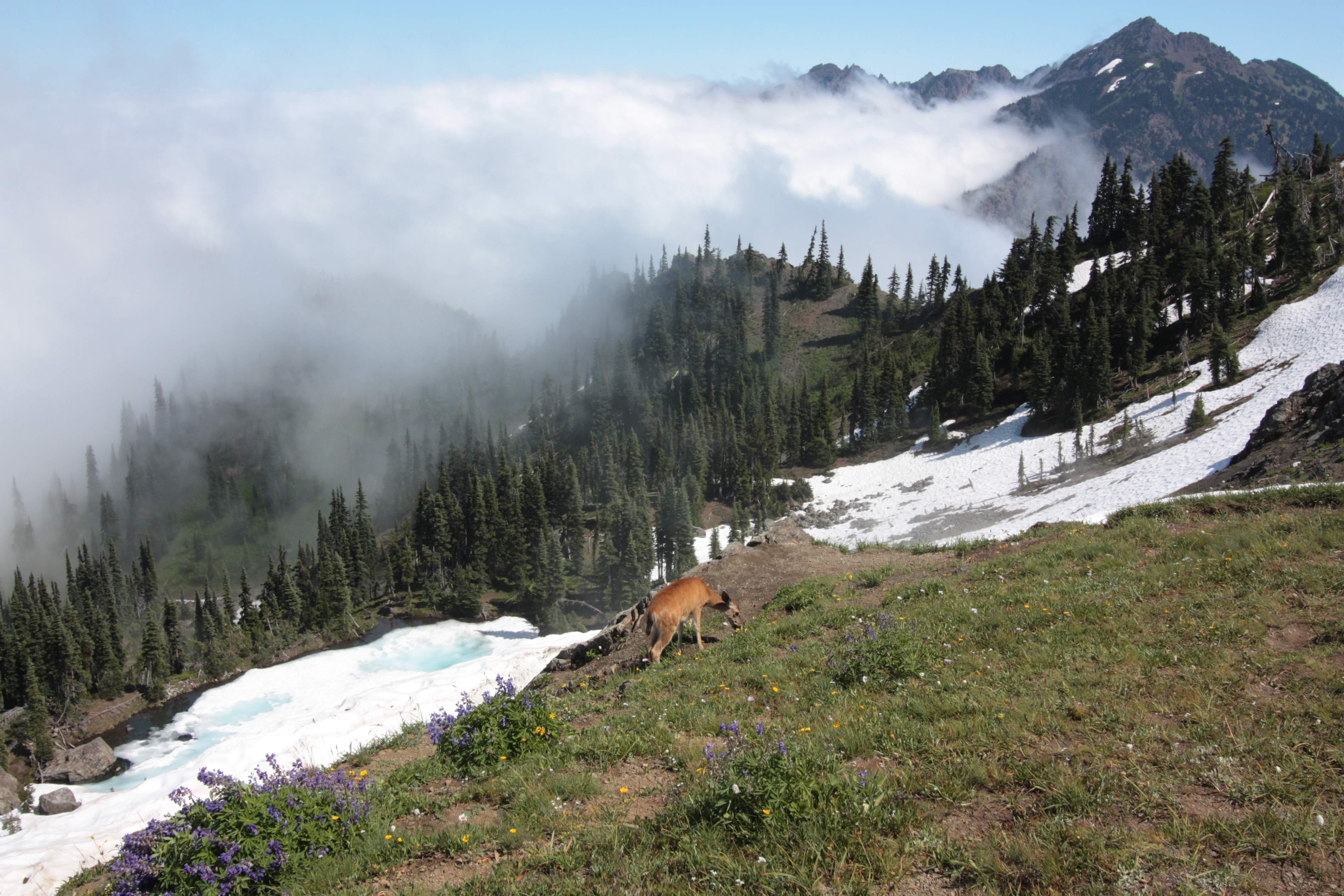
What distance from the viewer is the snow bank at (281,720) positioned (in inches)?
966

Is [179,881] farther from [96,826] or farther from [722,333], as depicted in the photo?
[722,333]

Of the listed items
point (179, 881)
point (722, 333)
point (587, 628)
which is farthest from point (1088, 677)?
point (722, 333)

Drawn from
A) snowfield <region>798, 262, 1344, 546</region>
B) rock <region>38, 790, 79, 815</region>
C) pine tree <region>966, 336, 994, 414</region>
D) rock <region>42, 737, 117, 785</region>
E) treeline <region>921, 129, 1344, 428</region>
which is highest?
treeline <region>921, 129, 1344, 428</region>

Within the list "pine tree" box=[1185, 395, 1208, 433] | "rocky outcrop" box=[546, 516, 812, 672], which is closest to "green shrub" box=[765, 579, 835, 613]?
"rocky outcrop" box=[546, 516, 812, 672]

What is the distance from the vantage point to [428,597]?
105 m

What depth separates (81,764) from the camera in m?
63.8

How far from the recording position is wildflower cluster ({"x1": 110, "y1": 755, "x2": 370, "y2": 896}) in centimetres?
664

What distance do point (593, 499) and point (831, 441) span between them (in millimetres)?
52134

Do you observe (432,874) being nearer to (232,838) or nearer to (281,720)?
(232,838)

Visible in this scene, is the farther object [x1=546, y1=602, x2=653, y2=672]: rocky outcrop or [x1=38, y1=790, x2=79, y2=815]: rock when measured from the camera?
[x1=38, y1=790, x2=79, y2=815]: rock

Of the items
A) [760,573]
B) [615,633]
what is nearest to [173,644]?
[615,633]

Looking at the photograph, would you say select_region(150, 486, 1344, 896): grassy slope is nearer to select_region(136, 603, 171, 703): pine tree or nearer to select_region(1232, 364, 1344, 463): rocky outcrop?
select_region(1232, 364, 1344, 463): rocky outcrop

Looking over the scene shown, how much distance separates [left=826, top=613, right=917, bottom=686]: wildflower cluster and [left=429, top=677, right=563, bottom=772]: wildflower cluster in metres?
4.84

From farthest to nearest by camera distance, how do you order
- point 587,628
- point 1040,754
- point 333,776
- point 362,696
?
point 587,628
point 362,696
point 333,776
point 1040,754
